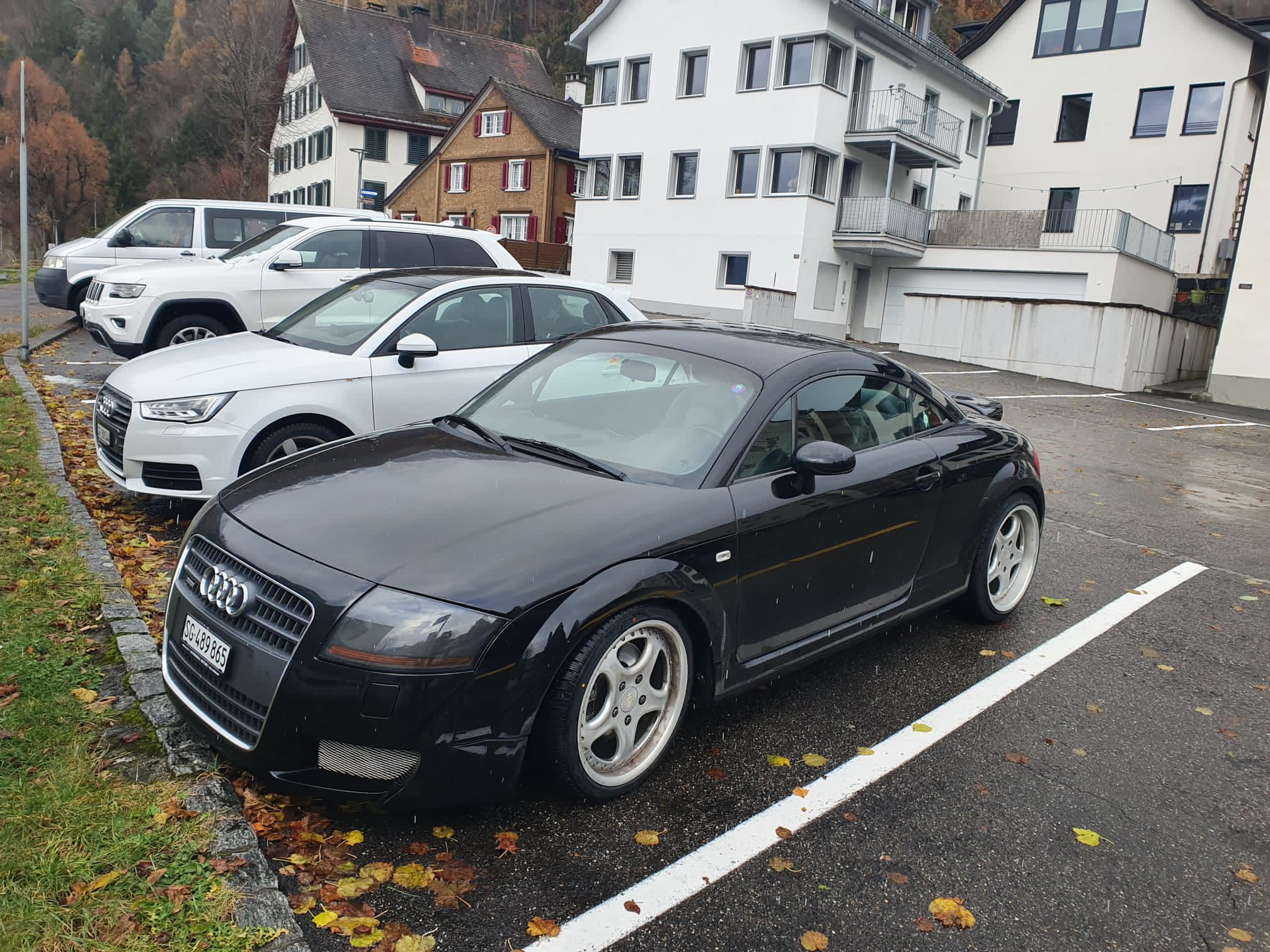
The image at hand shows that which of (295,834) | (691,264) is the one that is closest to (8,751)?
(295,834)

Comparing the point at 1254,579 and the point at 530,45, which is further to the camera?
the point at 530,45

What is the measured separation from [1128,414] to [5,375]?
686 inches


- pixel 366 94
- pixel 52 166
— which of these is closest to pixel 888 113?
pixel 366 94

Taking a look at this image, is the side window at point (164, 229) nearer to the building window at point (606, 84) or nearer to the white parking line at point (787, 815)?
the white parking line at point (787, 815)

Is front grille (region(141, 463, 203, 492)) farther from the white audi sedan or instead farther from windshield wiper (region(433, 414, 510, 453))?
windshield wiper (region(433, 414, 510, 453))

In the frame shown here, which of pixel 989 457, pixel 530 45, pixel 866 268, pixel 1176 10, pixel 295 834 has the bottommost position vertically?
pixel 295 834

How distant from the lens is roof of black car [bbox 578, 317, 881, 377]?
426 centimetres

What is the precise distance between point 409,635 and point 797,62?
101 ft

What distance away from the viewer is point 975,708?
4328 millimetres

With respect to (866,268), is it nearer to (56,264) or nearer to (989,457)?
(56,264)

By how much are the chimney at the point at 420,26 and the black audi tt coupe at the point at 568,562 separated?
55980mm

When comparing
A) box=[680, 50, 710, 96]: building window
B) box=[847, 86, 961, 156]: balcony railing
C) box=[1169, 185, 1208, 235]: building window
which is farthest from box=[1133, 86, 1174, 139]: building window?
box=[680, 50, 710, 96]: building window

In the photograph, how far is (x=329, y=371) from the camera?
6.12 m

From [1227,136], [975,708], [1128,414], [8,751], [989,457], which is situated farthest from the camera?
[1227,136]
